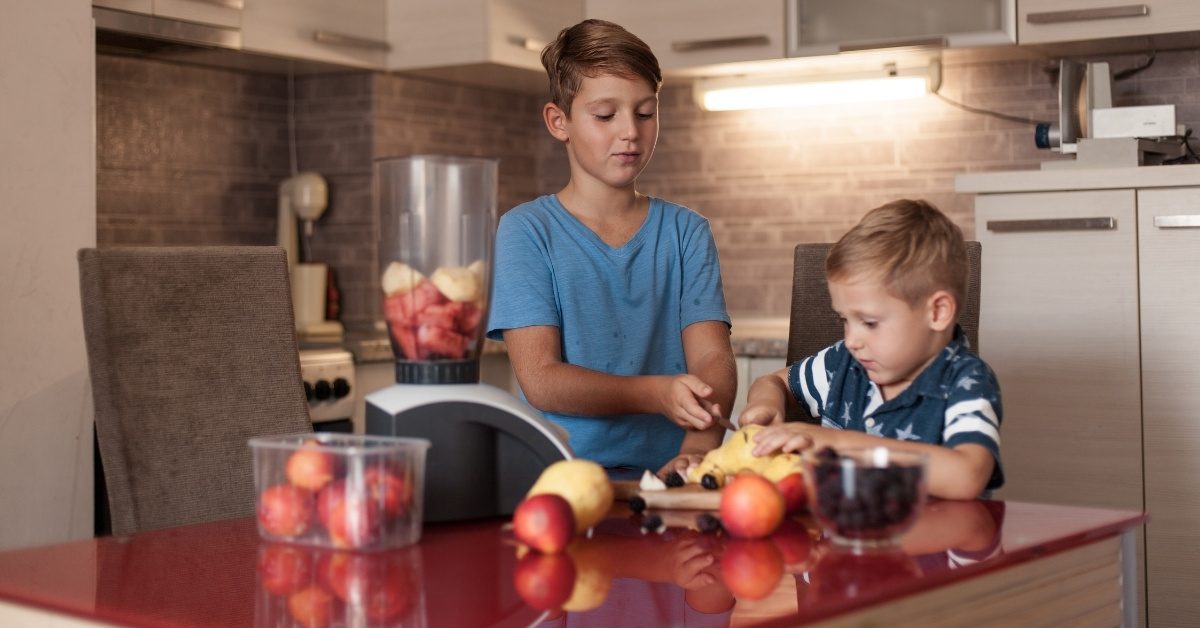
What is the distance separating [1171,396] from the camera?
3.09 meters

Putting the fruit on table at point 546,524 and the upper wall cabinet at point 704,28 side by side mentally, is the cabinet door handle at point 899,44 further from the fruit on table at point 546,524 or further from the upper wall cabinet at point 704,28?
the fruit on table at point 546,524

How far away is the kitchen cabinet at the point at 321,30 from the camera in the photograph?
3.59 m

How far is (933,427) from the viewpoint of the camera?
1.65 m

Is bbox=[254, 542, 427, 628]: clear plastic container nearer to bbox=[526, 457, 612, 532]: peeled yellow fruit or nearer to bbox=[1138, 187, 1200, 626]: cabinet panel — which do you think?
bbox=[526, 457, 612, 532]: peeled yellow fruit

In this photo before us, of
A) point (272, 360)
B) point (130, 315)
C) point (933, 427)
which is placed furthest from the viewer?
point (272, 360)

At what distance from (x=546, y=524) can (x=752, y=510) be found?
0.20 meters

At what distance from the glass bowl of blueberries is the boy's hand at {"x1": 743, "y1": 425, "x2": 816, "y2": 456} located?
23 cm

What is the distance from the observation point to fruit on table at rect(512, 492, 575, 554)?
1.22 metres

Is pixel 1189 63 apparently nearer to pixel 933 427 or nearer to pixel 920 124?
pixel 920 124

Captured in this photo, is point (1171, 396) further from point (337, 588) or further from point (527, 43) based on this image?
point (337, 588)

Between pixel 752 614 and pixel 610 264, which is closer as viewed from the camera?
pixel 752 614

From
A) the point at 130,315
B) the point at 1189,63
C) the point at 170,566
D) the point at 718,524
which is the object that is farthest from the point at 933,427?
the point at 1189,63

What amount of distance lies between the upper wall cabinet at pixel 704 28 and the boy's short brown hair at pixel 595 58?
71.1 inches

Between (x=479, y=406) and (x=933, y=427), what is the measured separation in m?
0.56
